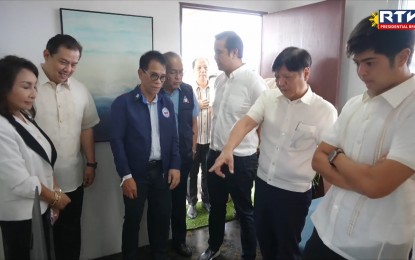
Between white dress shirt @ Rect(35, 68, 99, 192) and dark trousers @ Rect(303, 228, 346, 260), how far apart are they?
1.45m

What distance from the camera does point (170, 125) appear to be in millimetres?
1947

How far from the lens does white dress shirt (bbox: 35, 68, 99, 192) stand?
167 cm

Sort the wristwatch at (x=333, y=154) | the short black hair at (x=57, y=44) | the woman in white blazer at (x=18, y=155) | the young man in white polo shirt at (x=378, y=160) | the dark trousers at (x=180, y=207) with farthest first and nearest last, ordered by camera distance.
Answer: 1. the dark trousers at (x=180, y=207)
2. the short black hair at (x=57, y=44)
3. the woman in white blazer at (x=18, y=155)
4. the wristwatch at (x=333, y=154)
5. the young man in white polo shirt at (x=378, y=160)

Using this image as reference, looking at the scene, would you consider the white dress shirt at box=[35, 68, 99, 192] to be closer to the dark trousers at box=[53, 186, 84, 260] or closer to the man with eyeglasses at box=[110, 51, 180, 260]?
the dark trousers at box=[53, 186, 84, 260]

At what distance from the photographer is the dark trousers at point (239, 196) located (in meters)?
1.99

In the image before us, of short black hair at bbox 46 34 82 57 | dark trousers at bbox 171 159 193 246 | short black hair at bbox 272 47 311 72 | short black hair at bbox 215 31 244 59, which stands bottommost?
dark trousers at bbox 171 159 193 246

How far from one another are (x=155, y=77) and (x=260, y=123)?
73cm

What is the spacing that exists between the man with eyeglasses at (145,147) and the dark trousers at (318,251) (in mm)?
1083

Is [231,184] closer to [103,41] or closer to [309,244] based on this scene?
[309,244]

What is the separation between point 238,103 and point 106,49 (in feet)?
3.55

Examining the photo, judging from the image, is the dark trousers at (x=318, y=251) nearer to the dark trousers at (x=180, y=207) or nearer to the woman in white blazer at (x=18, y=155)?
the woman in white blazer at (x=18, y=155)

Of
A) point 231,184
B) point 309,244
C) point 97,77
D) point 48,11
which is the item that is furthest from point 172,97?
point 309,244

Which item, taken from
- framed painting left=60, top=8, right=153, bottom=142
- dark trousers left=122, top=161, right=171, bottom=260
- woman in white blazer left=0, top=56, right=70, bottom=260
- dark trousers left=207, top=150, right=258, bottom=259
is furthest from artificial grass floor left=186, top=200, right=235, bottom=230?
woman in white blazer left=0, top=56, right=70, bottom=260

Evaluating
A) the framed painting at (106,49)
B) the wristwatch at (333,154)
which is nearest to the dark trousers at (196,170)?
the framed painting at (106,49)
